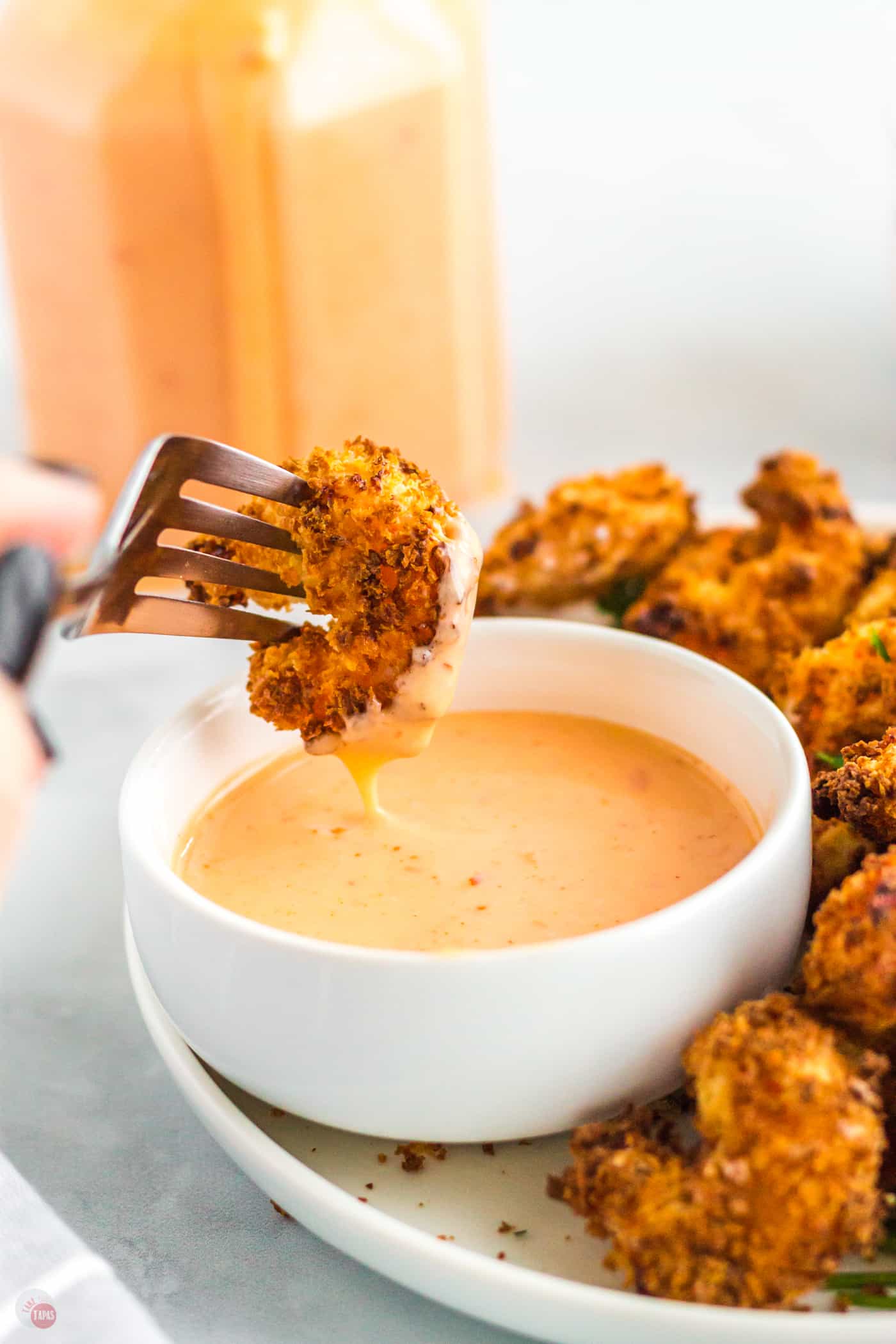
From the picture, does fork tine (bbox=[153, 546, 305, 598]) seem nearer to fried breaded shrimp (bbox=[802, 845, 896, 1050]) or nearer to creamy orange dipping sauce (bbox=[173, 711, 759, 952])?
creamy orange dipping sauce (bbox=[173, 711, 759, 952])

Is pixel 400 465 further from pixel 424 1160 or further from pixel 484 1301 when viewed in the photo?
pixel 484 1301

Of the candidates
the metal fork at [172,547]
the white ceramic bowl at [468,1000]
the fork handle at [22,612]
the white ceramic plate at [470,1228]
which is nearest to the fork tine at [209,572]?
the metal fork at [172,547]

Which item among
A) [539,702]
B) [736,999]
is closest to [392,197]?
[539,702]

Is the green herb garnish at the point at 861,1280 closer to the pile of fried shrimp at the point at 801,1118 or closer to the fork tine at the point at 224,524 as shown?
the pile of fried shrimp at the point at 801,1118

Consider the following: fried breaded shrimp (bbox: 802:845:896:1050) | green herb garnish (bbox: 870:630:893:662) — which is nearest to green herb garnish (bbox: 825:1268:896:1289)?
fried breaded shrimp (bbox: 802:845:896:1050)

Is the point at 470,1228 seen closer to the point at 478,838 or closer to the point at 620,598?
the point at 478,838
